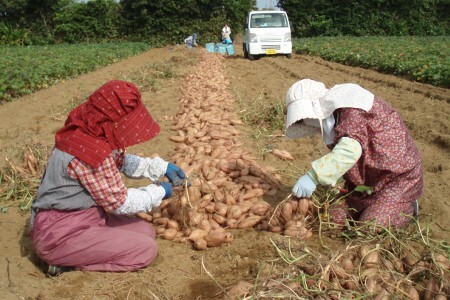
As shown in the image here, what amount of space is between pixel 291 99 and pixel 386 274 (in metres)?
1.09

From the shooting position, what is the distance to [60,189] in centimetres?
230

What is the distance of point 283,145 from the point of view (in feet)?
14.7

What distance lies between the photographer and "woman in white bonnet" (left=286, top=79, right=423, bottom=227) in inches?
94.3

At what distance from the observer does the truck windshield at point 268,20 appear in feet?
46.5

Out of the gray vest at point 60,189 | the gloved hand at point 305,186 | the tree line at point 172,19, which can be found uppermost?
the gray vest at point 60,189

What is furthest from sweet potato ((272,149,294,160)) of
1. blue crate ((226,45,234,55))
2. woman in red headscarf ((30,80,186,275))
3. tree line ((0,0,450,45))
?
tree line ((0,0,450,45))

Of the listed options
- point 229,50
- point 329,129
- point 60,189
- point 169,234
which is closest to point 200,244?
point 169,234

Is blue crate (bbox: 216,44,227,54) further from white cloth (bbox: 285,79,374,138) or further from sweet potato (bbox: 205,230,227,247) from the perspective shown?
sweet potato (bbox: 205,230,227,247)

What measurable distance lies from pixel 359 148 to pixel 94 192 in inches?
59.1

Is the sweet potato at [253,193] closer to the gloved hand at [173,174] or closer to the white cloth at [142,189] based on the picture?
the gloved hand at [173,174]

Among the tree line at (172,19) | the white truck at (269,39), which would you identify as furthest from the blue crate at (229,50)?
the tree line at (172,19)

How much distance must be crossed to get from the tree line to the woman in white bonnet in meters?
24.4

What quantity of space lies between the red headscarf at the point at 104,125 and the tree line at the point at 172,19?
2455 cm

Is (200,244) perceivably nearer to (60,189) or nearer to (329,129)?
(60,189)
